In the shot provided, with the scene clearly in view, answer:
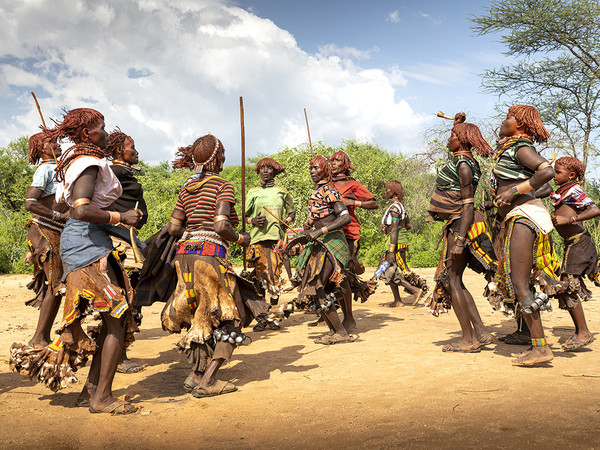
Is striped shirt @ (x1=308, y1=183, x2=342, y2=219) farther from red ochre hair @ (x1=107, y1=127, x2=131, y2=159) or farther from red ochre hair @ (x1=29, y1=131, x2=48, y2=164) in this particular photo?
red ochre hair @ (x1=29, y1=131, x2=48, y2=164)

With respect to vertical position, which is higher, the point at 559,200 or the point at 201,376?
the point at 559,200

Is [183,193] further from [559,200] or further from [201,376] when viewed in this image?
[559,200]

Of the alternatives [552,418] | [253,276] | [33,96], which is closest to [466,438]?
[552,418]

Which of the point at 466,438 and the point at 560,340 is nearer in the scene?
the point at 466,438

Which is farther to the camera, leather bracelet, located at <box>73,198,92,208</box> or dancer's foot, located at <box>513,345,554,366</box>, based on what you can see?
dancer's foot, located at <box>513,345,554,366</box>

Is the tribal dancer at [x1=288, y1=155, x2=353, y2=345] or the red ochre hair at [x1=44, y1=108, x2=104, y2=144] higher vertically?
the red ochre hair at [x1=44, y1=108, x2=104, y2=144]

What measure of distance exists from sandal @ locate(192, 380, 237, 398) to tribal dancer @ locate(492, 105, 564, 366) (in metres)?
2.58

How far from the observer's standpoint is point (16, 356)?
392 cm

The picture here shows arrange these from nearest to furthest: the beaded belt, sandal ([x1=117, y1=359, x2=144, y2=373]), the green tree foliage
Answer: sandal ([x1=117, y1=359, x2=144, y2=373]) < the beaded belt < the green tree foliage

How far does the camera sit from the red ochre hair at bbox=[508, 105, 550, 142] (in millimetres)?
5098

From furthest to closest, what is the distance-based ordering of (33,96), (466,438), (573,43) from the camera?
(573,43) → (33,96) → (466,438)

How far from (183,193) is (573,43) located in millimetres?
18686

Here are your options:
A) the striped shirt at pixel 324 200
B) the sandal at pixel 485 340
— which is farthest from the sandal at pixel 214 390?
the sandal at pixel 485 340

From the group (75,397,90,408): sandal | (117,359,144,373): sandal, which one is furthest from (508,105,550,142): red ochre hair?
(75,397,90,408): sandal
